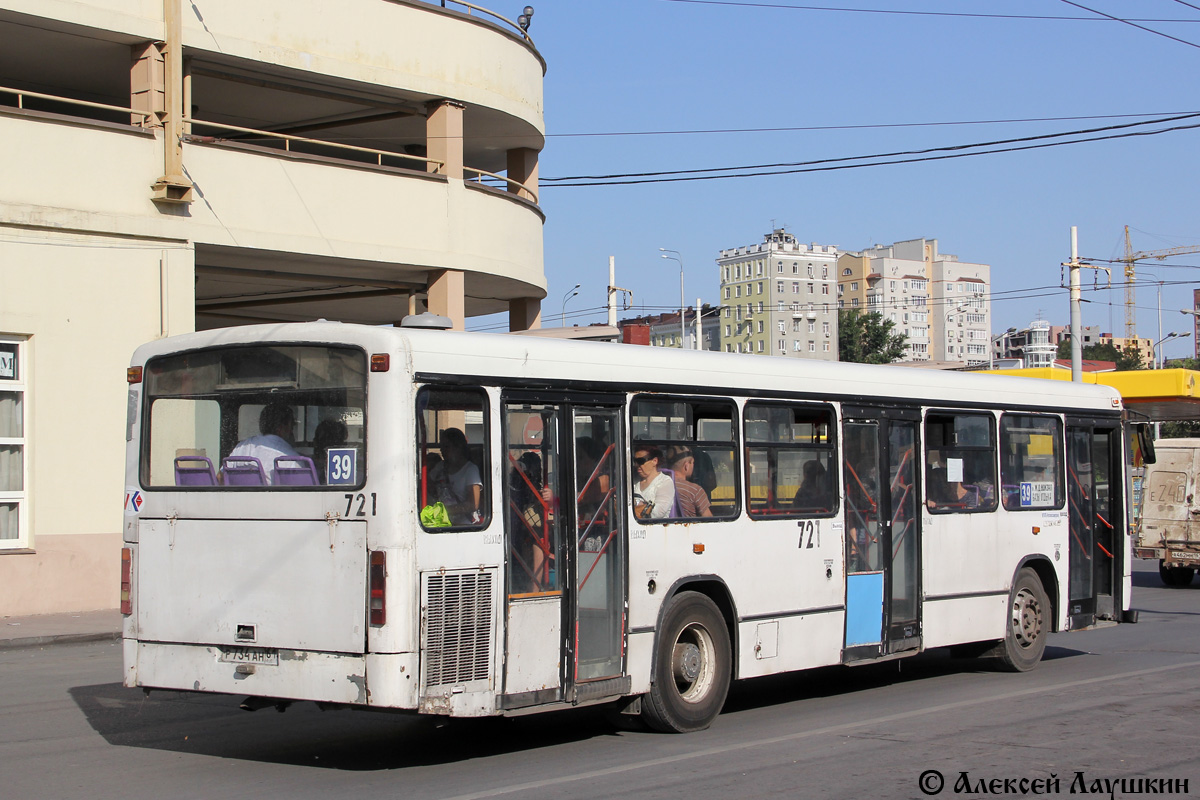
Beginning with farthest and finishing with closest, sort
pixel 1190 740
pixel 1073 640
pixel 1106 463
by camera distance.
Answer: pixel 1073 640
pixel 1106 463
pixel 1190 740

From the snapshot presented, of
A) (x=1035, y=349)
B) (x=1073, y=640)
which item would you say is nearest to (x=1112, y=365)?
(x=1035, y=349)

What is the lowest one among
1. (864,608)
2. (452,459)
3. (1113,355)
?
(864,608)

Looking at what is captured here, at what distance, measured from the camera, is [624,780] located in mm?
7543

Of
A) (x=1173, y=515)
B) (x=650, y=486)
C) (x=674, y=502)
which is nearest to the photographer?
(x=650, y=486)

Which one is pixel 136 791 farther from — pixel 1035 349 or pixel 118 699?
pixel 1035 349

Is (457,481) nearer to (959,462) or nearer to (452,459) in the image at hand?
(452,459)

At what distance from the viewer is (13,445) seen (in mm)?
17078

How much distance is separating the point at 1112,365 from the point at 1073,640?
96.9 m

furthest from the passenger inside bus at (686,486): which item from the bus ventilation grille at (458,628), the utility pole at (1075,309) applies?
the utility pole at (1075,309)

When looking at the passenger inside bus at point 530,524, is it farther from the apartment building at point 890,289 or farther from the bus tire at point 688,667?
the apartment building at point 890,289

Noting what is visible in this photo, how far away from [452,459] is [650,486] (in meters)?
1.84

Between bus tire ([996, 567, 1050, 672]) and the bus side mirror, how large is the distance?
6.81 ft

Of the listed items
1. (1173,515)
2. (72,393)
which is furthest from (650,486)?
(1173,515)

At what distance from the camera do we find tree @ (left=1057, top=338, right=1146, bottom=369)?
12697cm
